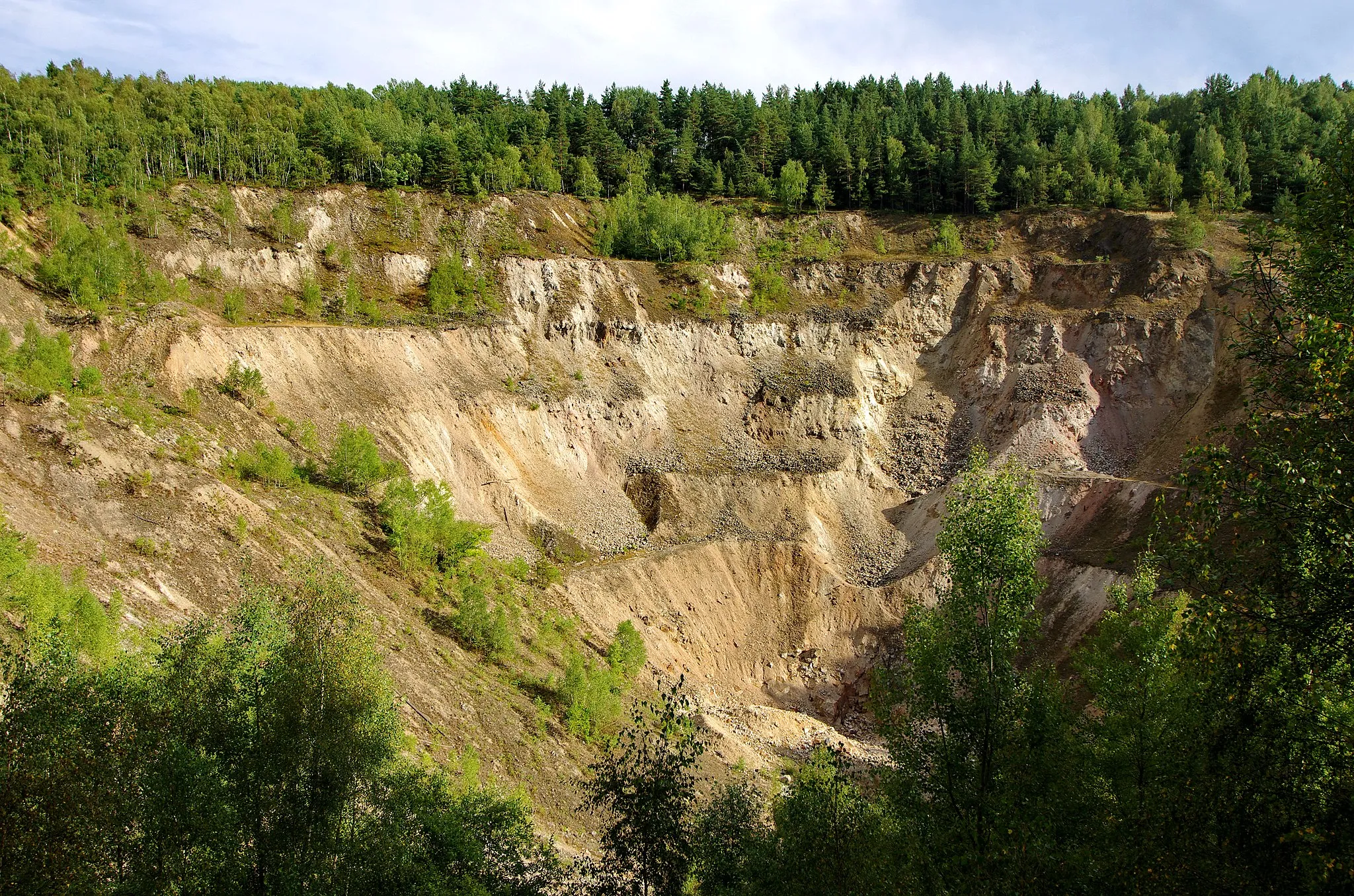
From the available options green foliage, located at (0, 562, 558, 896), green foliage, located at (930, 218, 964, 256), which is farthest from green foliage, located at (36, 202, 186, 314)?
green foliage, located at (930, 218, 964, 256)

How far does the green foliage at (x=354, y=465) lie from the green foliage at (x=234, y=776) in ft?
61.7

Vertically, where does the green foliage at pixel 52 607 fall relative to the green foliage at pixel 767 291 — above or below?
below

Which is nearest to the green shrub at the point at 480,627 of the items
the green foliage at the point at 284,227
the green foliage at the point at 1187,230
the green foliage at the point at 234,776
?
the green foliage at the point at 234,776

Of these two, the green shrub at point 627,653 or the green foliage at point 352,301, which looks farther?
the green foliage at point 352,301

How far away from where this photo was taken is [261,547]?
30969mm

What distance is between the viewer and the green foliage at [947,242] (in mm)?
71312

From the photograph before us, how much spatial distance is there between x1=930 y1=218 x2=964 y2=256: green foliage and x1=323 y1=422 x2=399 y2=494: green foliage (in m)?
52.3

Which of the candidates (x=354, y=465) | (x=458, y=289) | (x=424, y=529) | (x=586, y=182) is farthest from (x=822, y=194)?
(x=424, y=529)

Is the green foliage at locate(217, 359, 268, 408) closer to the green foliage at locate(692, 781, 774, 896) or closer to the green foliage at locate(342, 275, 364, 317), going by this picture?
the green foliage at locate(342, 275, 364, 317)

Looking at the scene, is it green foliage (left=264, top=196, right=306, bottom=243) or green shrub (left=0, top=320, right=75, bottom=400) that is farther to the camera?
green foliage (left=264, top=196, right=306, bottom=243)

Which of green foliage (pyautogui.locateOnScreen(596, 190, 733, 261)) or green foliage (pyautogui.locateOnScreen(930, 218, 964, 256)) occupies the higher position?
green foliage (pyautogui.locateOnScreen(930, 218, 964, 256))

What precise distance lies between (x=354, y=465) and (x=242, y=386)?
7533mm

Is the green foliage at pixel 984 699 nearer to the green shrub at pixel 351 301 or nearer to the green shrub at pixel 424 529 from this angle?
the green shrub at pixel 424 529

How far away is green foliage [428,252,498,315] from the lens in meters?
56.0
